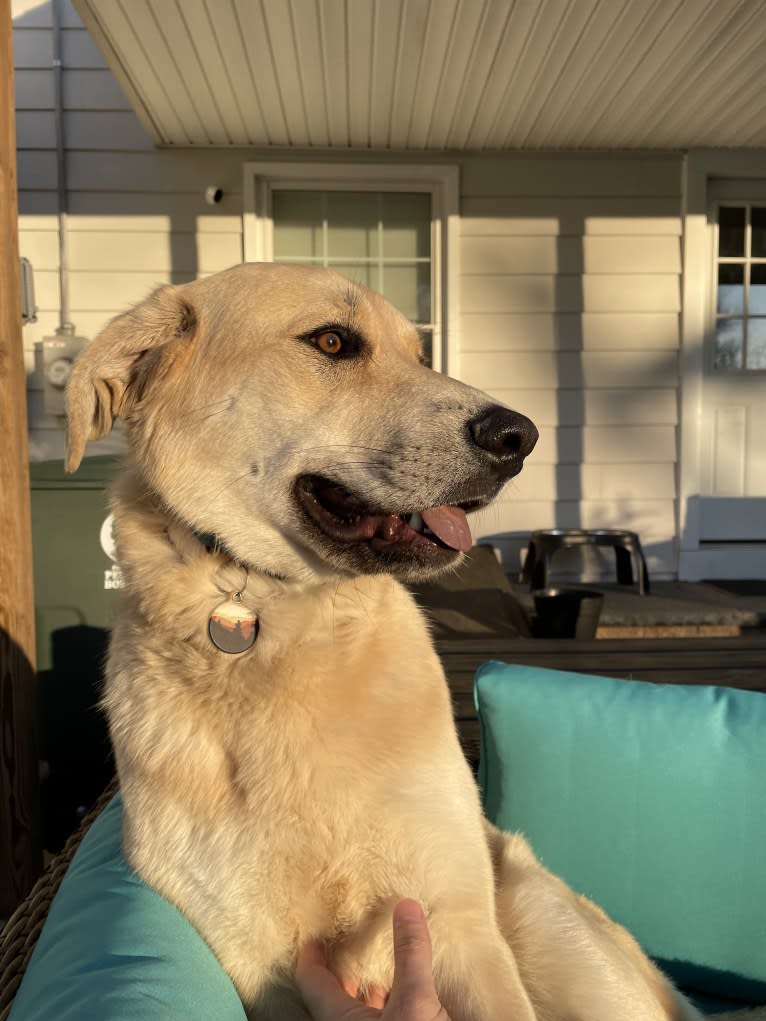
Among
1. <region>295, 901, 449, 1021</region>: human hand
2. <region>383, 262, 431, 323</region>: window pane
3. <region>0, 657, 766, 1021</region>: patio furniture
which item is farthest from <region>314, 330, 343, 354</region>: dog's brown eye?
<region>383, 262, 431, 323</region>: window pane

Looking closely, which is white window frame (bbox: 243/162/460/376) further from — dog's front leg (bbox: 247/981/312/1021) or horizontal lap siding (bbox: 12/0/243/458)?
dog's front leg (bbox: 247/981/312/1021)

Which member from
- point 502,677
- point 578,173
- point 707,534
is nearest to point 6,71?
point 502,677

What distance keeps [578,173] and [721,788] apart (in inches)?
200

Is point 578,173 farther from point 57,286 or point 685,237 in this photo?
point 57,286

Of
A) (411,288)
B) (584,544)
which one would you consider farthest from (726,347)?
(411,288)

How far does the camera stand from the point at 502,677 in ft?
5.94

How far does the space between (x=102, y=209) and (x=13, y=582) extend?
396 cm

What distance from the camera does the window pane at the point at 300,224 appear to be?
585cm

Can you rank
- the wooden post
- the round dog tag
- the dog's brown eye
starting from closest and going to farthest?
the round dog tag < the dog's brown eye < the wooden post

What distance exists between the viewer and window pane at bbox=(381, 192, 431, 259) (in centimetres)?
586

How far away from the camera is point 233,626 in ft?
4.73

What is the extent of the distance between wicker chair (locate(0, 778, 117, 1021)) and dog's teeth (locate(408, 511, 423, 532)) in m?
1.01

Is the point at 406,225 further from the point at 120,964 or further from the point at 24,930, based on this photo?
the point at 120,964

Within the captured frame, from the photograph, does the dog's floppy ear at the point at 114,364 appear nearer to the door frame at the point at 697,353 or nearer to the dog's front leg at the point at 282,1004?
the dog's front leg at the point at 282,1004
